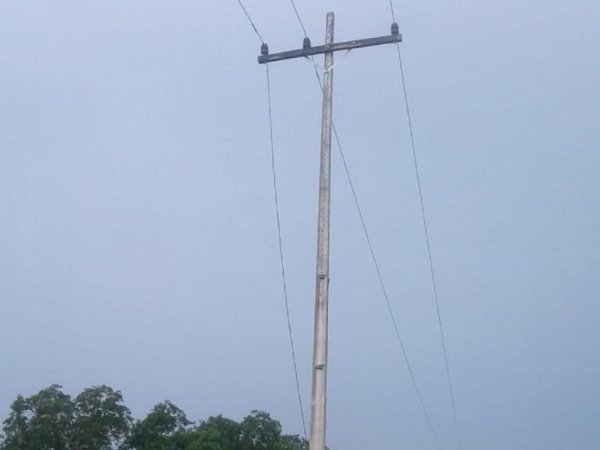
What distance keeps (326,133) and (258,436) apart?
62.7 feet

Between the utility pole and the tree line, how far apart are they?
52.6 ft

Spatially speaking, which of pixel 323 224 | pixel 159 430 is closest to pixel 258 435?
pixel 159 430

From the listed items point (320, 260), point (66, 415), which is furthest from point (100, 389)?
point (320, 260)

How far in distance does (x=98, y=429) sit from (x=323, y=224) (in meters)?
17.2

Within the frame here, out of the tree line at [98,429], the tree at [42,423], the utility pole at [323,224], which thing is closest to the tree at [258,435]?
the tree line at [98,429]

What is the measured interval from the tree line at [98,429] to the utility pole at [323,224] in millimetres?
16047

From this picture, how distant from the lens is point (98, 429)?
31188 millimetres

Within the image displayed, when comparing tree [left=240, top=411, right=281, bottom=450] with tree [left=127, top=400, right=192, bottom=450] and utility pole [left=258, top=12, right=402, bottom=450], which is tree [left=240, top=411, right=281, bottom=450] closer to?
tree [left=127, top=400, right=192, bottom=450]

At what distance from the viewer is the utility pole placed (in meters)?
15.9

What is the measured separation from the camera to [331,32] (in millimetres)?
18078

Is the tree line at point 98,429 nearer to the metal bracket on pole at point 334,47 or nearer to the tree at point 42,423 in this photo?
the tree at point 42,423

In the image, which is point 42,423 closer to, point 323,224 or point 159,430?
point 159,430

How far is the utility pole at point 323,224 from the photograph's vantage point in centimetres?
1590

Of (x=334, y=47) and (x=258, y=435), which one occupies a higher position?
(x=334, y=47)
